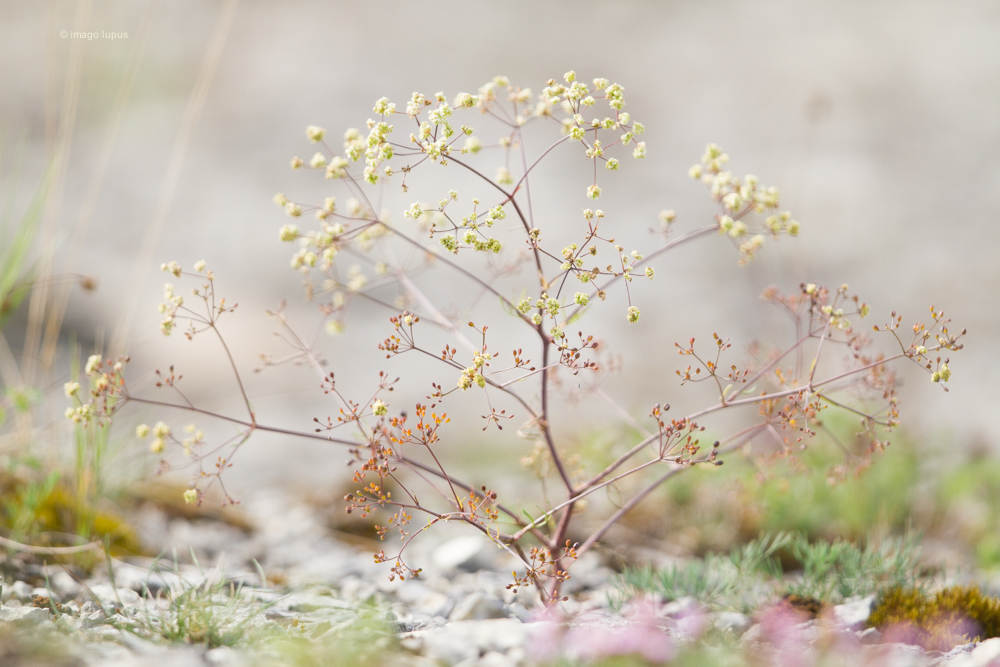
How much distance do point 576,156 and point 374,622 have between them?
6294 mm

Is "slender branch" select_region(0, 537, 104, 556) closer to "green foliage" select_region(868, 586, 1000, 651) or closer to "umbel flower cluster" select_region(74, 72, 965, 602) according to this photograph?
"umbel flower cluster" select_region(74, 72, 965, 602)

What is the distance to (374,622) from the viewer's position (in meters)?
Answer: 1.69

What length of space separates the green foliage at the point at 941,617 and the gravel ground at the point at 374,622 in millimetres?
65

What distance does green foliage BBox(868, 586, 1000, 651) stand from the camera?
2.00 meters

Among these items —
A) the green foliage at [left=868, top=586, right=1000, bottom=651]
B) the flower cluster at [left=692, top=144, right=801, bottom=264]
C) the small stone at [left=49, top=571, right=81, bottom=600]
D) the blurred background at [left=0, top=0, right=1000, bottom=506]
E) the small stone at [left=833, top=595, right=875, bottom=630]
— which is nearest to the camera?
the flower cluster at [left=692, top=144, right=801, bottom=264]

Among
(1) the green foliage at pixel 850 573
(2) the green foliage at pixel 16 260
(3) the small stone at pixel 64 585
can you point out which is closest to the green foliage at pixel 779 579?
(1) the green foliage at pixel 850 573

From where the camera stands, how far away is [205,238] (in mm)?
7129

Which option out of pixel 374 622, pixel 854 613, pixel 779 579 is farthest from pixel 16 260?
pixel 854 613

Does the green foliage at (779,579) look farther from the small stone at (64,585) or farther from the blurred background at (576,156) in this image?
the blurred background at (576,156)

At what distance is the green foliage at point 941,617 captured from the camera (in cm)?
200

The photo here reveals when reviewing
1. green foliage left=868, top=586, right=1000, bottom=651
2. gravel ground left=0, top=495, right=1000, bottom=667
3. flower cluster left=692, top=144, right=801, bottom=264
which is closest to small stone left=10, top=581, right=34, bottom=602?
gravel ground left=0, top=495, right=1000, bottom=667

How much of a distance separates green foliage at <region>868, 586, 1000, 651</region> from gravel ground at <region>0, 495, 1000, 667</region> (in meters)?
0.06

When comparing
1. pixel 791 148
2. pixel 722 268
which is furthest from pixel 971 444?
pixel 791 148

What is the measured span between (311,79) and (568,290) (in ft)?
15.1
